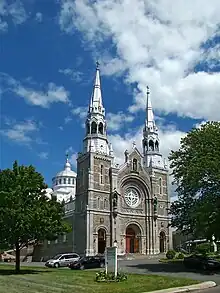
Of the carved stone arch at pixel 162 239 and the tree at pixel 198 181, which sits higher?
the tree at pixel 198 181

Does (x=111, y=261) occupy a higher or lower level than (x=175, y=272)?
higher

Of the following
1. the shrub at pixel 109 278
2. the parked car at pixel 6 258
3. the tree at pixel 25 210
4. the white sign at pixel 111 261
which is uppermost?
the tree at pixel 25 210

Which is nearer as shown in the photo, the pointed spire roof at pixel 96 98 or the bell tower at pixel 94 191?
the bell tower at pixel 94 191

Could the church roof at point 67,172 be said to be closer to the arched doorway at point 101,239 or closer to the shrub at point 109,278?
the arched doorway at point 101,239

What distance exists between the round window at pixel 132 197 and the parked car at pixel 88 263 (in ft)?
84.1

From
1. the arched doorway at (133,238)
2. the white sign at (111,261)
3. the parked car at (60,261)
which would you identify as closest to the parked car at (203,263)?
the white sign at (111,261)

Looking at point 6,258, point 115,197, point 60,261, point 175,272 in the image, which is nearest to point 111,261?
point 175,272

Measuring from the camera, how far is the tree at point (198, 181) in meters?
30.6

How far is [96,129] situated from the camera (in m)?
65.9

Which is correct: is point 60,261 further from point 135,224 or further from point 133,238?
point 133,238

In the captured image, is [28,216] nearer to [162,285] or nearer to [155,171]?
[162,285]

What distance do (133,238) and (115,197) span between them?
8362 mm

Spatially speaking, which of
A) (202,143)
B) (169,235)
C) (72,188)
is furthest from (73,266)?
(72,188)

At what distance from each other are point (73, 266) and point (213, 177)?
A: 15735 mm
